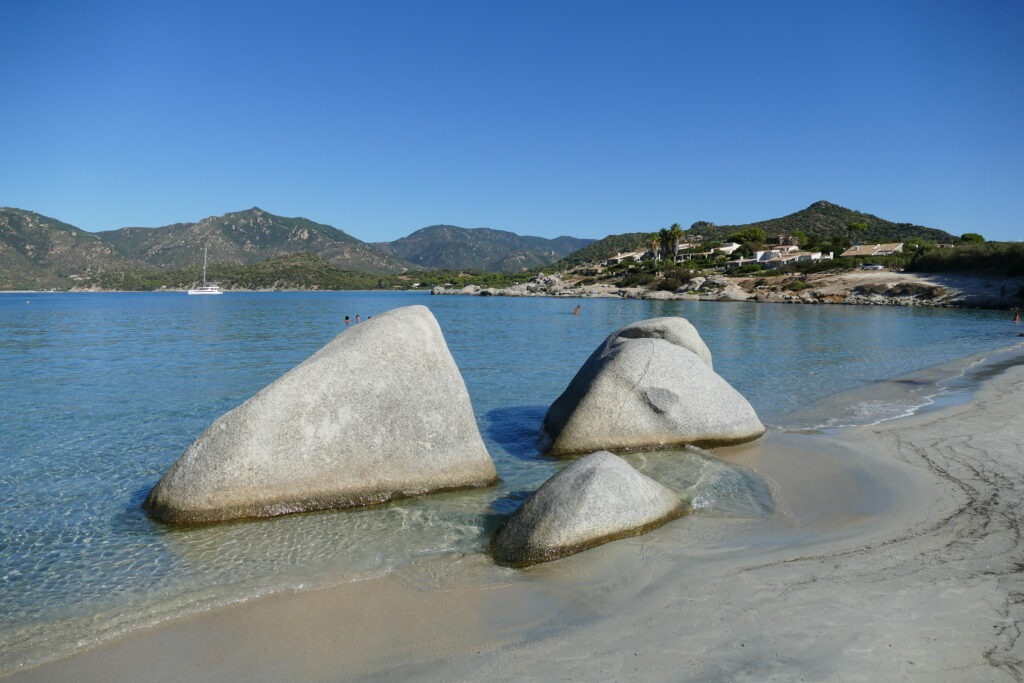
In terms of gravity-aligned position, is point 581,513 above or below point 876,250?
below

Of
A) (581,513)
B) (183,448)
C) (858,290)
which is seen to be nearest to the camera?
(581,513)

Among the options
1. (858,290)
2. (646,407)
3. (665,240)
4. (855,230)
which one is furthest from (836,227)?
(646,407)

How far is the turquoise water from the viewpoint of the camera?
20.1 ft

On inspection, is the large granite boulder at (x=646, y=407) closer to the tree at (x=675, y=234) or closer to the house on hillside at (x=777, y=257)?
the house on hillside at (x=777, y=257)

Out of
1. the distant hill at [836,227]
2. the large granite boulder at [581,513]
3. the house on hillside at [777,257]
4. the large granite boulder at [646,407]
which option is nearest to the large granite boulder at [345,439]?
the large granite boulder at [581,513]

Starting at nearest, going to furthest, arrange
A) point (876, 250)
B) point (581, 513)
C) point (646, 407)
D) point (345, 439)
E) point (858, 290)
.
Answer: point (581, 513), point (345, 439), point (646, 407), point (858, 290), point (876, 250)

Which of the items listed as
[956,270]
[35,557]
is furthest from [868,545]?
[956,270]

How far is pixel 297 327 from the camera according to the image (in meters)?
41.7

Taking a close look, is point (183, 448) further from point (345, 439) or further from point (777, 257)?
point (777, 257)

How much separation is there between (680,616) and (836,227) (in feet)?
607

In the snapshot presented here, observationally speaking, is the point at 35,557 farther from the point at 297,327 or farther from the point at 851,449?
the point at 297,327

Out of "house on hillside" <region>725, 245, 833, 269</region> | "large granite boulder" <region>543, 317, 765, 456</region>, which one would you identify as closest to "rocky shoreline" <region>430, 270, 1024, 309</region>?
"house on hillside" <region>725, 245, 833, 269</region>

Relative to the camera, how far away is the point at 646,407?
11.0 meters

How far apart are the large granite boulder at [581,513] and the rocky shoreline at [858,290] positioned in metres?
68.3
